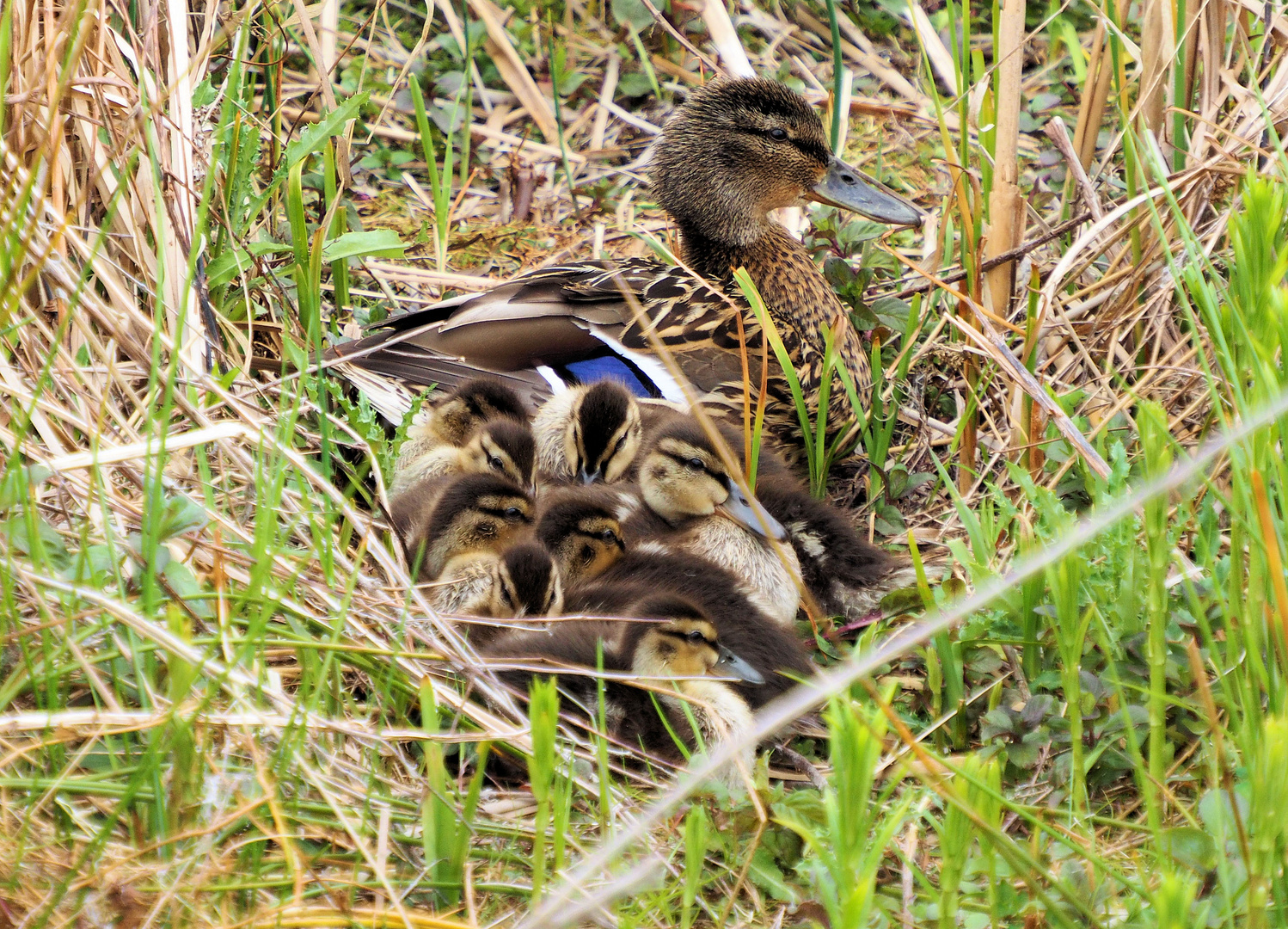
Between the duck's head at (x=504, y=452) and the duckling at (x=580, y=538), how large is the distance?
0.25 m

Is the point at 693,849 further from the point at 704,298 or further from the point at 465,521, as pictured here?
the point at 704,298

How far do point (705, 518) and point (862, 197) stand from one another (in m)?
1.29

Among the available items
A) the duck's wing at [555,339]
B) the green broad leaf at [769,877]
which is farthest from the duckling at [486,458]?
the green broad leaf at [769,877]

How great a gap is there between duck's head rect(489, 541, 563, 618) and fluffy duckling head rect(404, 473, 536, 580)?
20 cm

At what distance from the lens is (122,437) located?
2314mm

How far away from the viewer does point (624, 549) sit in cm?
261

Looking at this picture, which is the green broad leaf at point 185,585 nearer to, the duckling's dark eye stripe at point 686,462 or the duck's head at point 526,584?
the duck's head at point 526,584

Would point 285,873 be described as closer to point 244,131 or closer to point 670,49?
point 244,131

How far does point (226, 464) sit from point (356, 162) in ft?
6.99

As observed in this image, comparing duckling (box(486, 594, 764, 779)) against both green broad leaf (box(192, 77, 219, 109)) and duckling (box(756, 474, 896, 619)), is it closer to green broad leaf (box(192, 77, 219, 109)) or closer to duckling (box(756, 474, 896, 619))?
duckling (box(756, 474, 896, 619))

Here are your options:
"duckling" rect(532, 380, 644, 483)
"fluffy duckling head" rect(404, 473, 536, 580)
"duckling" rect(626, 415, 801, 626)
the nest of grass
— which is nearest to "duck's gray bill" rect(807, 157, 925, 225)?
the nest of grass

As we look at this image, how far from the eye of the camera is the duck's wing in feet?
10.4

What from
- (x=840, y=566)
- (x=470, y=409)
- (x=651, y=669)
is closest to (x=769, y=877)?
(x=651, y=669)

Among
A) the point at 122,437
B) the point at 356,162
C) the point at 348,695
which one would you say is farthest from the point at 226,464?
the point at 356,162
